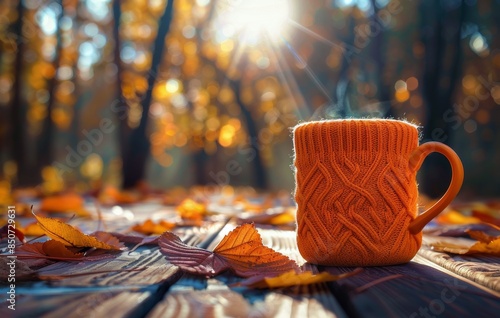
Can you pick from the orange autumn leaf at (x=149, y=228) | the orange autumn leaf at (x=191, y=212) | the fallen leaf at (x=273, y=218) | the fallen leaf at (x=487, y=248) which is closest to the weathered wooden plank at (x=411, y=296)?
the fallen leaf at (x=487, y=248)

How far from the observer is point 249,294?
92 cm

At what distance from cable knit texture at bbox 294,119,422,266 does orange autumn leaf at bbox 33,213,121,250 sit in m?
0.47

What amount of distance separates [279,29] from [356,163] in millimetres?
8429

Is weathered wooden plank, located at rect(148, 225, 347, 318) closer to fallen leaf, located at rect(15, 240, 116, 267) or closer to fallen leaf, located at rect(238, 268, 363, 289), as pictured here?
fallen leaf, located at rect(238, 268, 363, 289)

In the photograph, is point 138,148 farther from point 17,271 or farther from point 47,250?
point 17,271

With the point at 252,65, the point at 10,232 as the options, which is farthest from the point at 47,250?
the point at 252,65

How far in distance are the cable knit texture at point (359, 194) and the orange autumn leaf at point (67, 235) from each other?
18.4 inches

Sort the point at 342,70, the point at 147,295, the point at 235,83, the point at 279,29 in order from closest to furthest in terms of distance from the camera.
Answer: the point at 147,295 < the point at 342,70 < the point at 279,29 < the point at 235,83

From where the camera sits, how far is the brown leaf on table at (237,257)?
3.50 ft

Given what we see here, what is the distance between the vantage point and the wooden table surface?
31.5 inches

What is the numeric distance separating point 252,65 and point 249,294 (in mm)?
11199

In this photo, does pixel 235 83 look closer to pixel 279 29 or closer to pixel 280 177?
pixel 279 29

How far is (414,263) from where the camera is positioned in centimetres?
129

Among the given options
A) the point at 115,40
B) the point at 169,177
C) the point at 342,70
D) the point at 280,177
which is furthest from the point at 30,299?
the point at 169,177
